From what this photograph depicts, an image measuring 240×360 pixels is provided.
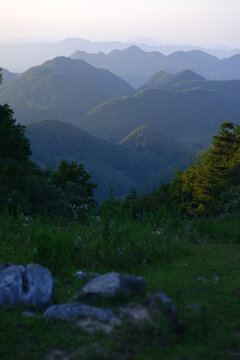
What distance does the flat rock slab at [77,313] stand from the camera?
200 inches

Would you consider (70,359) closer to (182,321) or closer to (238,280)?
(182,321)

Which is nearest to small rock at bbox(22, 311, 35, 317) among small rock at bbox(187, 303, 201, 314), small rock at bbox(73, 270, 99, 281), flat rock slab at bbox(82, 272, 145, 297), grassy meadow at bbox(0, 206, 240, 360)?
grassy meadow at bbox(0, 206, 240, 360)

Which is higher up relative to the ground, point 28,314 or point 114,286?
point 114,286

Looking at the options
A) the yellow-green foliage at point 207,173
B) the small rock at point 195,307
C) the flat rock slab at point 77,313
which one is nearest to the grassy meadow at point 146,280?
the small rock at point 195,307

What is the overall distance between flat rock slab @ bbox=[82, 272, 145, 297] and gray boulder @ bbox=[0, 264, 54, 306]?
1.90 feet

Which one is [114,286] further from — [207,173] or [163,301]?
[207,173]

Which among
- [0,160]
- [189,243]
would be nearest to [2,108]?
[0,160]

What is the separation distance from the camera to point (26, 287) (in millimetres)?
5520

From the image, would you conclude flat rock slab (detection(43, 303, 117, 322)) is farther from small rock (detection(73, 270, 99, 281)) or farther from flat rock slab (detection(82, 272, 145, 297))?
small rock (detection(73, 270, 99, 281))

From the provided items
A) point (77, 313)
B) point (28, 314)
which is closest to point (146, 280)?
point (77, 313)

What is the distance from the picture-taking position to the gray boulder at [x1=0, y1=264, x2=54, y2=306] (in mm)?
5438

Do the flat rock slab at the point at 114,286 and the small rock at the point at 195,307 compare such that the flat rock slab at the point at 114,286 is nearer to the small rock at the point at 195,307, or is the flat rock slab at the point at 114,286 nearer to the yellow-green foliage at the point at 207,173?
the small rock at the point at 195,307

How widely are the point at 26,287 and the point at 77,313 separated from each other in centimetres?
89

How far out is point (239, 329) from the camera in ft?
17.2
